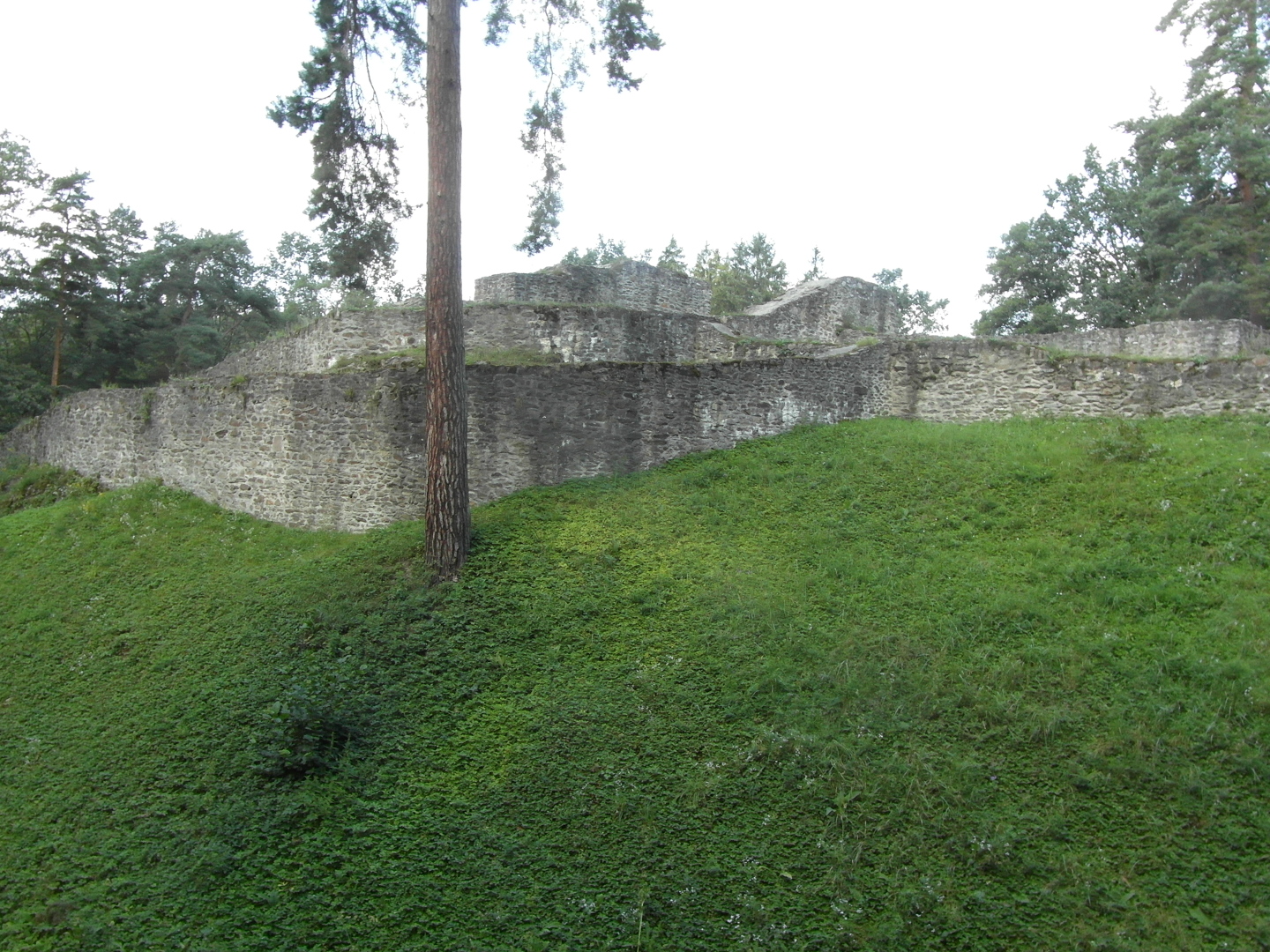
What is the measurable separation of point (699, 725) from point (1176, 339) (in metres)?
14.9

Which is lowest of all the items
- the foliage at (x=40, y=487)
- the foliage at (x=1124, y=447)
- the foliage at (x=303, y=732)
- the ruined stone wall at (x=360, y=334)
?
the foliage at (x=303, y=732)

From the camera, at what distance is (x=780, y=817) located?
6402 mm

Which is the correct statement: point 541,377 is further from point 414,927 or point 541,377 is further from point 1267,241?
point 1267,241

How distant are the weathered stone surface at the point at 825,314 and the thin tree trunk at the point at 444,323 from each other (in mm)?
9493

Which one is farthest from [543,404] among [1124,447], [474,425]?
[1124,447]

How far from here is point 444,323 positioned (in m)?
9.70

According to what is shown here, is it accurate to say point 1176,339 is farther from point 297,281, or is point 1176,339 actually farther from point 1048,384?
point 297,281

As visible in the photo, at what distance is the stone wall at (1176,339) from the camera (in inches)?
650

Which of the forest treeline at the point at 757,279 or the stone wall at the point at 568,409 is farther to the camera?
the forest treeline at the point at 757,279

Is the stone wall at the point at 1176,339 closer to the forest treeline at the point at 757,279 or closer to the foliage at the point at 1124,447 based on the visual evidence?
the foliage at the point at 1124,447

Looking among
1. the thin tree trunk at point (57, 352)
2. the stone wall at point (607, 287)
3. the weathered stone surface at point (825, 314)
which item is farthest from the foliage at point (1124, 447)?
the thin tree trunk at point (57, 352)

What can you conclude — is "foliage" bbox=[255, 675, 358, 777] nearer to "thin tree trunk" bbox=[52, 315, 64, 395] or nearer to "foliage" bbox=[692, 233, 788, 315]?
"thin tree trunk" bbox=[52, 315, 64, 395]

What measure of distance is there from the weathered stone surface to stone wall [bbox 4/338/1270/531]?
14.8 ft

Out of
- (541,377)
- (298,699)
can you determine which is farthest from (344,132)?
(298,699)
